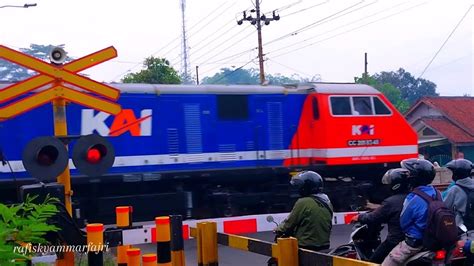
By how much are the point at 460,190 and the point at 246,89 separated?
29.0 ft

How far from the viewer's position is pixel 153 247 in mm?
11984

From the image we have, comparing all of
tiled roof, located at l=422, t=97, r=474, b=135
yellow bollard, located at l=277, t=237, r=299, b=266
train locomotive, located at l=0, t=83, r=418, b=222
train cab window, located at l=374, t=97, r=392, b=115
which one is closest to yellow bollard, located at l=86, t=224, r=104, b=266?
yellow bollard, located at l=277, t=237, r=299, b=266

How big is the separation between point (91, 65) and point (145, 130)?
8.31 m

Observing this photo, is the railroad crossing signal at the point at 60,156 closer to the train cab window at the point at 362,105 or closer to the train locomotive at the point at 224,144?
the train locomotive at the point at 224,144

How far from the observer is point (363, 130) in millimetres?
16422

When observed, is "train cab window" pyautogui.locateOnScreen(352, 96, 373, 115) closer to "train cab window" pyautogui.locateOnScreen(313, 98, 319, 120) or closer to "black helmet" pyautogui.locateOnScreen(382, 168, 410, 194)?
"train cab window" pyautogui.locateOnScreen(313, 98, 319, 120)

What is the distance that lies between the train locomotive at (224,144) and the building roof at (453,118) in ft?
67.7

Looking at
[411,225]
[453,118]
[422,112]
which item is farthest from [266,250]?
[422,112]

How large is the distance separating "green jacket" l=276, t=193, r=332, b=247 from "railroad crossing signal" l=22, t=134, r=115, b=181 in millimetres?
1945

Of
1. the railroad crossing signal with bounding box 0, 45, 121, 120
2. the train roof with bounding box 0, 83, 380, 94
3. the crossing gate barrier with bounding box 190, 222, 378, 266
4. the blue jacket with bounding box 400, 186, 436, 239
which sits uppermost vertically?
the train roof with bounding box 0, 83, 380, 94

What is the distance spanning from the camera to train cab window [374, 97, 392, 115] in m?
16.7

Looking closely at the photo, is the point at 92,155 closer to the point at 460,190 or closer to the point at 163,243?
the point at 163,243

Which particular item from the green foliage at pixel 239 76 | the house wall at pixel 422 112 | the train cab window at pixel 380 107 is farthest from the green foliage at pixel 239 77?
the train cab window at pixel 380 107

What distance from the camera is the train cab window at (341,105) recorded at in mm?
16125
